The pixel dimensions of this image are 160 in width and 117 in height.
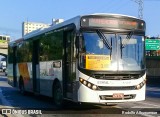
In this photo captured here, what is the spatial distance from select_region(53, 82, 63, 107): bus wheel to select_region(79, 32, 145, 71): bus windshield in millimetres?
2438

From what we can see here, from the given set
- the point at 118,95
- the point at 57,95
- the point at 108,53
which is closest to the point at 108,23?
the point at 108,53

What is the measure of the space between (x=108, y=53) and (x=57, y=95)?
11.0 ft

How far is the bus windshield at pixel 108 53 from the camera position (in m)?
13.3

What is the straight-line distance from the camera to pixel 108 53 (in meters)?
13.4

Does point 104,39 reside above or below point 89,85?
above

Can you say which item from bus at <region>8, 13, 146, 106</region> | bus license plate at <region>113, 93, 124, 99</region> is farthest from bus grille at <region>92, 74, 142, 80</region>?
bus license plate at <region>113, 93, 124, 99</region>

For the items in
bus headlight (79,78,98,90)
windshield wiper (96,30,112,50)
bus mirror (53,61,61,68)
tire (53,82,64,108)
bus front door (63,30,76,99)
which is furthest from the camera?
bus mirror (53,61,61,68)

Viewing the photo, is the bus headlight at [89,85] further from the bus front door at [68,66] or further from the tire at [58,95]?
the tire at [58,95]

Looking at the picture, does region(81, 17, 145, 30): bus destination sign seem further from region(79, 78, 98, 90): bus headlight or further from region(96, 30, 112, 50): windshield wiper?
region(79, 78, 98, 90): bus headlight

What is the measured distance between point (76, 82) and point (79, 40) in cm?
136

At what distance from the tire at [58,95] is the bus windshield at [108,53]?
7.92 feet

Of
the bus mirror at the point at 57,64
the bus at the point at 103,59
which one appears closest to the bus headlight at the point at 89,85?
the bus at the point at 103,59

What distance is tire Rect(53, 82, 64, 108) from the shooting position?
15.4 m

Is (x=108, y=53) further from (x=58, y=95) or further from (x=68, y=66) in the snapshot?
(x=58, y=95)
